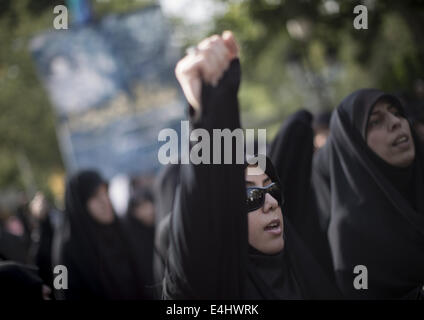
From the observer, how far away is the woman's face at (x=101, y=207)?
4.29 metres

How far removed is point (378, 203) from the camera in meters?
2.51

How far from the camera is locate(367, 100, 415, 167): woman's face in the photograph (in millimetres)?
2508

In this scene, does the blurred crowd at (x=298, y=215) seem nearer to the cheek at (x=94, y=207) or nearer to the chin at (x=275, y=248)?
the chin at (x=275, y=248)

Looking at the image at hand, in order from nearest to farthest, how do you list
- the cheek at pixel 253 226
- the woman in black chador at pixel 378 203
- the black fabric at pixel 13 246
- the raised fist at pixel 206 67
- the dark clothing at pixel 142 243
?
the raised fist at pixel 206 67
the cheek at pixel 253 226
the woman in black chador at pixel 378 203
the black fabric at pixel 13 246
the dark clothing at pixel 142 243

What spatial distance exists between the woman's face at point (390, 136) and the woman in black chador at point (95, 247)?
207cm

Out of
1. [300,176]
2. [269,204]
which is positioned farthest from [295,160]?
[269,204]

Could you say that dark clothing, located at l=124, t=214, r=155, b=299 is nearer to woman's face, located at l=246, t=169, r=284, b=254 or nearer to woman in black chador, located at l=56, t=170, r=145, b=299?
woman in black chador, located at l=56, t=170, r=145, b=299

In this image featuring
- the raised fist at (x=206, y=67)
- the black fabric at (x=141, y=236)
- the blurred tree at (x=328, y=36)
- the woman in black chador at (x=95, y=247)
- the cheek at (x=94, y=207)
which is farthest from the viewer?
the blurred tree at (x=328, y=36)

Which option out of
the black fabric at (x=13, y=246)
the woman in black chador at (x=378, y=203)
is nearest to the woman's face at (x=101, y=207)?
the black fabric at (x=13, y=246)

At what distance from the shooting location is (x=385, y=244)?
2.51 meters

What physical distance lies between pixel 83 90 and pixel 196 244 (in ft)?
24.8

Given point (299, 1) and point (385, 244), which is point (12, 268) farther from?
point (299, 1)

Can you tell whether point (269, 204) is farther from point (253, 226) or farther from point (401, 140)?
point (401, 140)

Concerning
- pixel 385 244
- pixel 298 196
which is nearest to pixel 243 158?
pixel 298 196
